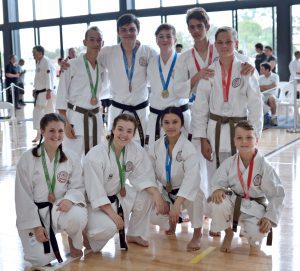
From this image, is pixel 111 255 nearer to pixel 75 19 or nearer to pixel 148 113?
pixel 148 113

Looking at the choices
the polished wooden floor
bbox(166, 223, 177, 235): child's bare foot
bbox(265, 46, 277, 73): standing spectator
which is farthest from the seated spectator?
bbox(166, 223, 177, 235): child's bare foot

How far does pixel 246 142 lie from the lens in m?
3.58

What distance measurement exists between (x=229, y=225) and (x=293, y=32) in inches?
431

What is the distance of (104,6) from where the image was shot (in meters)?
16.3

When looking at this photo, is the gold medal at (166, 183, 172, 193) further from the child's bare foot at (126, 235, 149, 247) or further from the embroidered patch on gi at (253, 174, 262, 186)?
the embroidered patch on gi at (253, 174, 262, 186)

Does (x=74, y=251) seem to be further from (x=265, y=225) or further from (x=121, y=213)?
(x=265, y=225)

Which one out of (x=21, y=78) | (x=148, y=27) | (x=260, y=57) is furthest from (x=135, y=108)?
(x=21, y=78)

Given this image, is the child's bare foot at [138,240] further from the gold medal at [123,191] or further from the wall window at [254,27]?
the wall window at [254,27]

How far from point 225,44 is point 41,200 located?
1.74 m

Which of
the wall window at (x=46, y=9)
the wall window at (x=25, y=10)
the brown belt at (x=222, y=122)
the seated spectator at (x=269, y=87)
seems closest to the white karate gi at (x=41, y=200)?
the brown belt at (x=222, y=122)

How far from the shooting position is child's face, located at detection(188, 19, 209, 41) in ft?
13.1

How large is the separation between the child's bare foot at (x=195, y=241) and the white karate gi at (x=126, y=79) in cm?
118

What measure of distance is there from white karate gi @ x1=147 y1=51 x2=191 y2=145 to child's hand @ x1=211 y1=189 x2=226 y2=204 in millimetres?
809

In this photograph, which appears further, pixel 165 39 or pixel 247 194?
pixel 165 39
